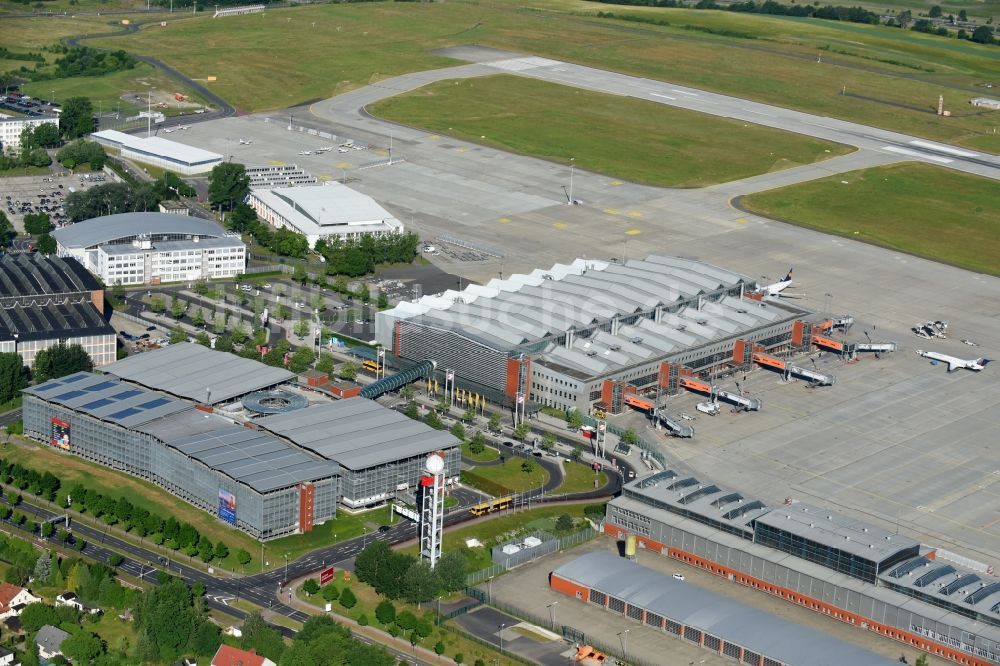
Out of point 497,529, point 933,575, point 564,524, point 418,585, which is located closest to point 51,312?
point 497,529

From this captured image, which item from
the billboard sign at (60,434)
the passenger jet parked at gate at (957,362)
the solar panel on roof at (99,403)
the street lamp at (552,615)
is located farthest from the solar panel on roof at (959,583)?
the billboard sign at (60,434)

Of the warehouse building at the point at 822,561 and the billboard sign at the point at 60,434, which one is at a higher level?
the warehouse building at the point at 822,561

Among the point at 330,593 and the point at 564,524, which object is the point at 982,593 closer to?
the point at 564,524

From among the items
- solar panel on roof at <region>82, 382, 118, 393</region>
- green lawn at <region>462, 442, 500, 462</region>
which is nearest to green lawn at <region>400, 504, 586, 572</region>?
green lawn at <region>462, 442, 500, 462</region>

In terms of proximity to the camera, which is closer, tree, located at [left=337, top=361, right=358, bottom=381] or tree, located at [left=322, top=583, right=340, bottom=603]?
tree, located at [left=322, top=583, right=340, bottom=603]

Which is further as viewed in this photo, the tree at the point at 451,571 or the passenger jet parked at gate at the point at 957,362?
the passenger jet parked at gate at the point at 957,362

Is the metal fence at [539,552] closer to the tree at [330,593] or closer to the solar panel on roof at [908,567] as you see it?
the tree at [330,593]

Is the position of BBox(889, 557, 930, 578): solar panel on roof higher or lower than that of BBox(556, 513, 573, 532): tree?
higher

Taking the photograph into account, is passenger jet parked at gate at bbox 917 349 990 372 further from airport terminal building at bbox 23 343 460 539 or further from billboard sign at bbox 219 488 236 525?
billboard sign at bbox 219 488 236 525
